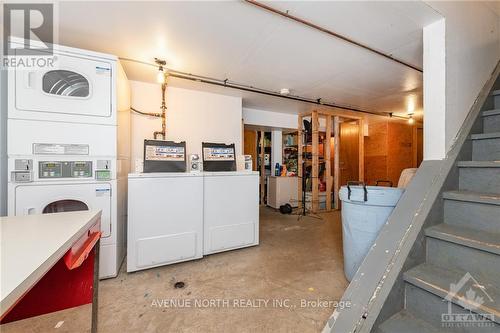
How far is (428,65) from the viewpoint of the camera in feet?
5.41

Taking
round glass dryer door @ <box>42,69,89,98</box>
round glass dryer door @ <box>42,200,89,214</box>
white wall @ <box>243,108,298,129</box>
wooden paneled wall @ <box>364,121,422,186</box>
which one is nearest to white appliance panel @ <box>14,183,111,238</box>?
round glass dryer door @ <box>42,200,89,214</box>

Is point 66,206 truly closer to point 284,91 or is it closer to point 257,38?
point 257,38

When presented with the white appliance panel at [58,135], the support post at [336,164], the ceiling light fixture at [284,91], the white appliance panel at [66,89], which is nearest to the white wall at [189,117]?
the ceiling light fixture at [284,91]

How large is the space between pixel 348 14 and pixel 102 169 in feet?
8.39

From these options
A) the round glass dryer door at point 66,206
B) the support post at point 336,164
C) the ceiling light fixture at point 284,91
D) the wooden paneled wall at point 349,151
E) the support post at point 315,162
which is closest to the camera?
the round glass dryer door at point 66,206

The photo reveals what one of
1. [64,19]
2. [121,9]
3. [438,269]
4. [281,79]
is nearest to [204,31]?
[121,9]

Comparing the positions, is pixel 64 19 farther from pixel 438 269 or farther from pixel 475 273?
pixel 475 273

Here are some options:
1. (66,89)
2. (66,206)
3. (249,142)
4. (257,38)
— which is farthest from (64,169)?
(249,142)

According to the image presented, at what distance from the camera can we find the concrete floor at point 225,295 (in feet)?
4.66

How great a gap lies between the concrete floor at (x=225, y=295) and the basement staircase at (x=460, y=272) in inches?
26.7

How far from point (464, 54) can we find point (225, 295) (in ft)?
9.34

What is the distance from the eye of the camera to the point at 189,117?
3.37 meters

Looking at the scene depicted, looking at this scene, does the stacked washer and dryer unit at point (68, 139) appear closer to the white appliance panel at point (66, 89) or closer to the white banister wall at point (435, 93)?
the white appliance panel at point (66, 89)

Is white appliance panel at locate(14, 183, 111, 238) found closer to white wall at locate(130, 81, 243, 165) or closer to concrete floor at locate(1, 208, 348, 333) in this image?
concrete floor at locate(1, 208, 348, 333)
